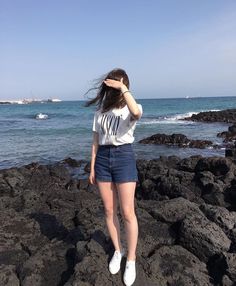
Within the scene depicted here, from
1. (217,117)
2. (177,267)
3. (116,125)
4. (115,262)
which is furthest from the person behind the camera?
(217,117)

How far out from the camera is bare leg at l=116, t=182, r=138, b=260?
4.55 m

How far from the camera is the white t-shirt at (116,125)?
445cm

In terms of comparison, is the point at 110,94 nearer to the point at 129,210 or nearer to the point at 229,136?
the point at 129,210

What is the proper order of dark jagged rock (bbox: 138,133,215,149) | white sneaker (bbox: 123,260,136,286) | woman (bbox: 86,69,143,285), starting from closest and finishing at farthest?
woman (bbox: 86,69,143,285) < white sneaker (bbox: 123,260,136,286) < dark jagged rock (bbox: 138,133,215,149)

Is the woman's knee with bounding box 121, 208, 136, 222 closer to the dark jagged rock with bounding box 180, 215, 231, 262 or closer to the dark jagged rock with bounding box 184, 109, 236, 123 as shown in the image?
the dark jagged rock with bounding box 180, 215, 231, 262

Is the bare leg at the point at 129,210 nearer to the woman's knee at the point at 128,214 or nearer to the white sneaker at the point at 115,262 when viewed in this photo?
the woman's knee at the point at 128,214

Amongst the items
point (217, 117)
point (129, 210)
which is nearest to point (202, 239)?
point (129, 210)

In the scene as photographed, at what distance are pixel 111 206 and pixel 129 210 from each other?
0.93 ft

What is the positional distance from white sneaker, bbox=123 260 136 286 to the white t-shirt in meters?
1.42

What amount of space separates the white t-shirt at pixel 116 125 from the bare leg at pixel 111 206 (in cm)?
52

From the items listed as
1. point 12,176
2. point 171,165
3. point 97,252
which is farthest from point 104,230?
point 171,165

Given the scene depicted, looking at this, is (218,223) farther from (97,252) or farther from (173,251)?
(97,252)

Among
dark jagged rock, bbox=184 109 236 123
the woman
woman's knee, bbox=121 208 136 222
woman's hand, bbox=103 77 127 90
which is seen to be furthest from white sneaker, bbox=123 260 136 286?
dark jagged rock, bbox=184 109 236 123

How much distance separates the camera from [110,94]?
449 centimetres
